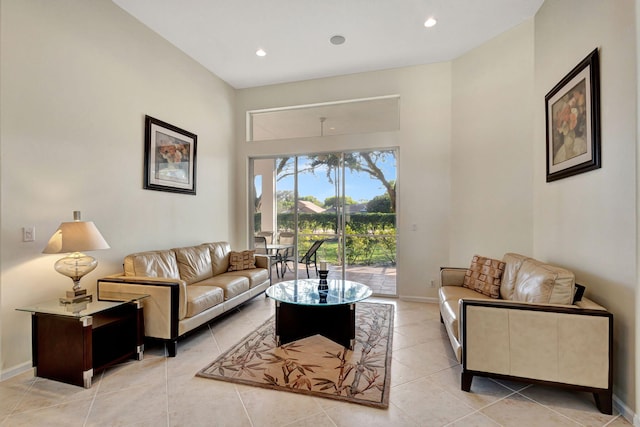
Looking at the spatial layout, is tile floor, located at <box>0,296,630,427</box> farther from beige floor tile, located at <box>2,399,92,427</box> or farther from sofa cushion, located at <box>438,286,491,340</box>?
sofa cushion, located at <box>438,286,491,340</box>

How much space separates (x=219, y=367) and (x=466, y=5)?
14.3ft

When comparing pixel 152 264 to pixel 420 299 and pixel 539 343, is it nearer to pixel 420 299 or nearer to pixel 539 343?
pixel 539 343

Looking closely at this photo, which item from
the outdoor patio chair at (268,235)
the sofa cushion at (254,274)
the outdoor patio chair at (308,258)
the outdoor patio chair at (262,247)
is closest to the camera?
the sofa cushion at (254,274)

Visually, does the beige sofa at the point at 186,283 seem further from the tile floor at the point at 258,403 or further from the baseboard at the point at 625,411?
the baseboard at the point at 625,411

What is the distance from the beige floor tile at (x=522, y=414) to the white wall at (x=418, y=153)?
248cm

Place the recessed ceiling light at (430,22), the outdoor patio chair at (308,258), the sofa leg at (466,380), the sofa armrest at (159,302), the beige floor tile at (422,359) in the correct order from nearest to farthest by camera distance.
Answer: the sofa leg at (466,380) → the beige floor tile at (422,359) → the sofa armrest at (159,302) → the recessed ceiling light at (430,22) → the outdoor patio chair at (308,258)

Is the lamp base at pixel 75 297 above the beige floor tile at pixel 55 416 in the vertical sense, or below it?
above

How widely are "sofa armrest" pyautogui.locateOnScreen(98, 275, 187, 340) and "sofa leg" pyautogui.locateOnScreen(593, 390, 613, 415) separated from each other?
3.22 m

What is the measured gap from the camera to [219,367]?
99.3 inches

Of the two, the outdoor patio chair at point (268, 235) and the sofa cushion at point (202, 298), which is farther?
the outdoor patio chair at point (268, 235)

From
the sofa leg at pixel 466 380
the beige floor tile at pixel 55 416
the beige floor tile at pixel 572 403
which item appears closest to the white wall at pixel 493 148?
the beige floor tile at pixel 572 403

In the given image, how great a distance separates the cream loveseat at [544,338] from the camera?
75.9 inches

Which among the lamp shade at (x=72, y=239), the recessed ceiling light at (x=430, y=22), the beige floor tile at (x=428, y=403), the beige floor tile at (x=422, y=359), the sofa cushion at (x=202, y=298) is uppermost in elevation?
the recessed ceiling light at (x=430, y=22)

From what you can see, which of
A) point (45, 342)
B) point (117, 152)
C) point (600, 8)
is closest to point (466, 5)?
point (600, 8)
